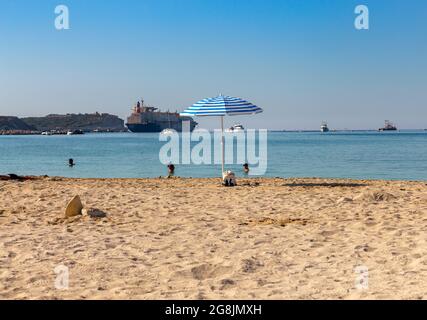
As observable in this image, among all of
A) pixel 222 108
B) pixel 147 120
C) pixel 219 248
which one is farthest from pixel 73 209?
pixel 147 120

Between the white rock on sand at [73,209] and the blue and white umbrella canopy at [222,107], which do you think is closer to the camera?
the white rock on sand at [73,209]

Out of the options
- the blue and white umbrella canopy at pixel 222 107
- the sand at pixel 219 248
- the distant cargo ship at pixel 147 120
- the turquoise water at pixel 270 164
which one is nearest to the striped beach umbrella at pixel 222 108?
the blue and white umbrella canopy at pixel 222 107

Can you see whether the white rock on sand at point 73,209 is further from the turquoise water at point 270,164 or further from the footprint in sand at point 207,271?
the turquoise water at point 270,164

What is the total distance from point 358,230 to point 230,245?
2.46 m

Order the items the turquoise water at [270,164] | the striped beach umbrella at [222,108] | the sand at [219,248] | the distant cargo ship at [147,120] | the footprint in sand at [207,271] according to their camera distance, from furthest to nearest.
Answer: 1. the distant cargo ship at [147,120]
2. the turquoise water at [270,164]
3. the striped beach umbrella at [222,108]
4. the footprint in sand at [207,271]
5. the sand at [219,248]

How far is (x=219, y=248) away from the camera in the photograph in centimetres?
742

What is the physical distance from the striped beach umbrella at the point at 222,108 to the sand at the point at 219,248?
3.17 meters

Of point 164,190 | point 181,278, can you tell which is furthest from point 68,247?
point 164,190

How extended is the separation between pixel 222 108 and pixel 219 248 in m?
7.92

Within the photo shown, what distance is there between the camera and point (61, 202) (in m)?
12.0

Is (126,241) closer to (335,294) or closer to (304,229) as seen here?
Result: (304,229)

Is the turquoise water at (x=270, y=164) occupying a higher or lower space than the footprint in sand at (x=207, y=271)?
lower

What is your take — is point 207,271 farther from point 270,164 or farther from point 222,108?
point 270,164

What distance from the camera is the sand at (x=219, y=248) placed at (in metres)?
5.54
